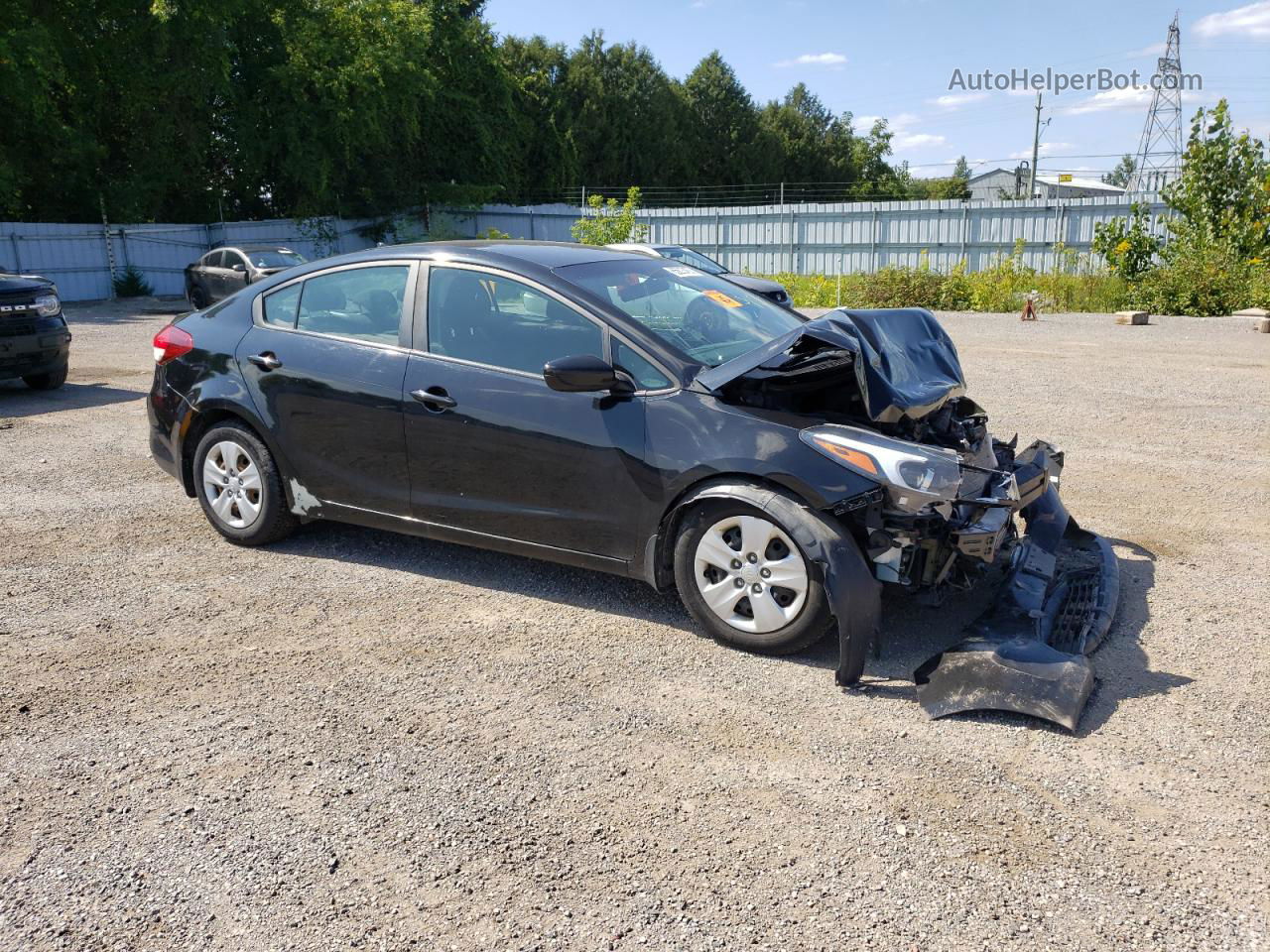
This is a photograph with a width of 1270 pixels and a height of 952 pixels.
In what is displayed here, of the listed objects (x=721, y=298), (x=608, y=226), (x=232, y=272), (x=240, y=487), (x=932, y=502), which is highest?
(x=608, y=226)

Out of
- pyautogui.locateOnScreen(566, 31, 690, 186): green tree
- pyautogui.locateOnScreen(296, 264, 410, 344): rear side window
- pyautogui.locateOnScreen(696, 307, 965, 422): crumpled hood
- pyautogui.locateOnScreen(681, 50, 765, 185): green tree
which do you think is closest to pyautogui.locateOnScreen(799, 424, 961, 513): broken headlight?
pyautogui.locateOnScreen(696, 307, 965, 422): crumpled hood

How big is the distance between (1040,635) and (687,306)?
2.18 metres

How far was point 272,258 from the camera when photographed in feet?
74.2

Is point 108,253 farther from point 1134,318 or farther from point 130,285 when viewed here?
A: point 1134,318

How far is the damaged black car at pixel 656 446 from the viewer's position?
3.99 m

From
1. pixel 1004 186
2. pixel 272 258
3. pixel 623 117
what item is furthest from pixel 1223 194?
pixel 1004 186

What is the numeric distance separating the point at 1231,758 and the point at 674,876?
1.93 meters

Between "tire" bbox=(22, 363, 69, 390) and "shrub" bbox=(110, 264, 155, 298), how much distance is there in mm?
19885

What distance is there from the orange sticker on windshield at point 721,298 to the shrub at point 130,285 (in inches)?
1131

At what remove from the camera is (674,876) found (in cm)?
287

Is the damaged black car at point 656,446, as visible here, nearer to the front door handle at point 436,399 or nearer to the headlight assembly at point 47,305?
the front door handle at point 436,399

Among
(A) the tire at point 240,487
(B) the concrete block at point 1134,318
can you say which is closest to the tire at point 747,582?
(A) the tire at point 240,487

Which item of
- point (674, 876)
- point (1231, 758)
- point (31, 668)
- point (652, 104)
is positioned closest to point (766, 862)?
point (674, 876)

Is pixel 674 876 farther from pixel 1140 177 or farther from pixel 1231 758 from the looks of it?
pixel 1140 177
